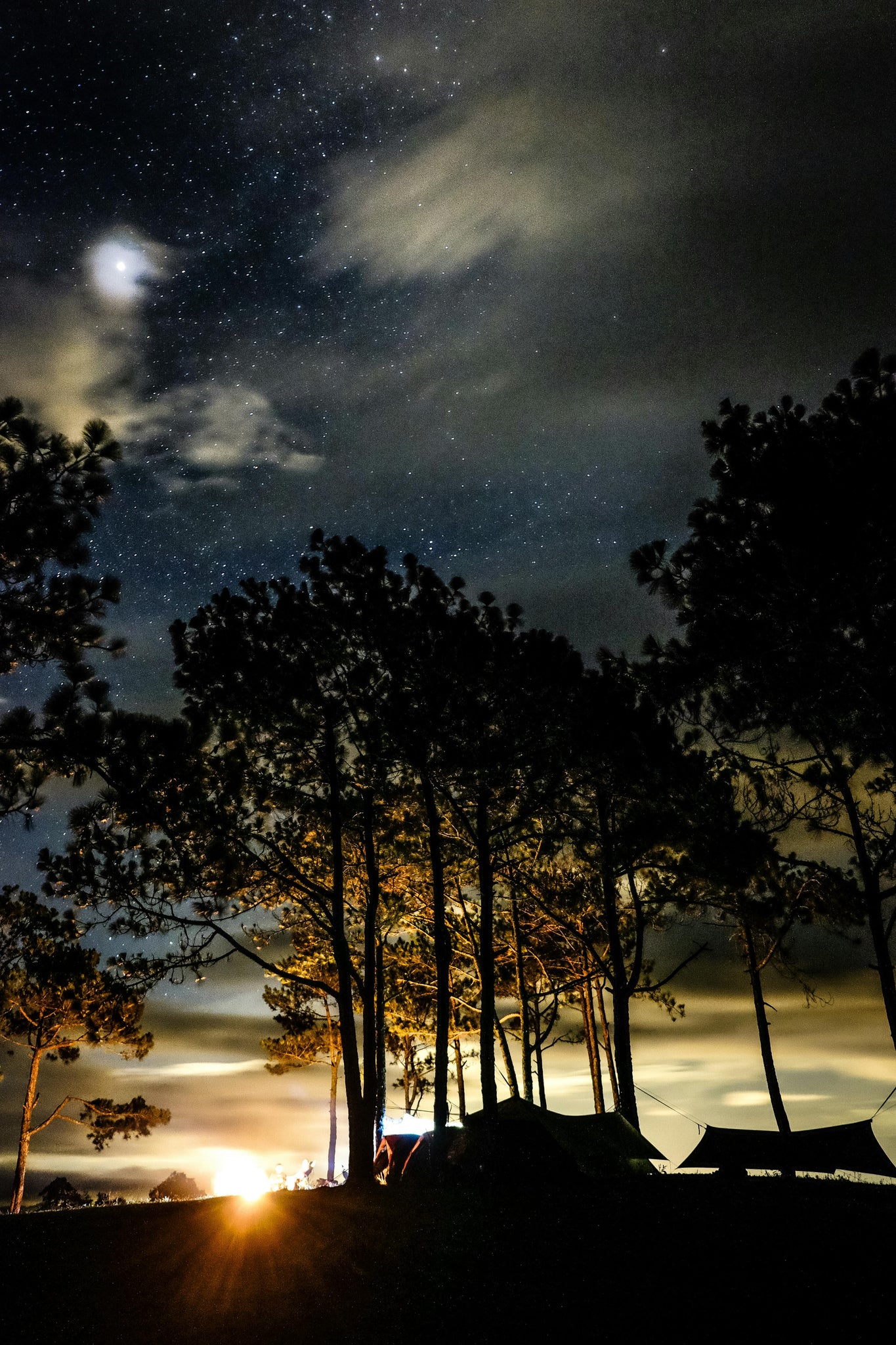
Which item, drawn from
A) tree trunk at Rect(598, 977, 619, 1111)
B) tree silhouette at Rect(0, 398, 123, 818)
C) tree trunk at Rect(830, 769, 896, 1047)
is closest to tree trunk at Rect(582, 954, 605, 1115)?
tree trunk at Rect(598, 977, 619, 1111)

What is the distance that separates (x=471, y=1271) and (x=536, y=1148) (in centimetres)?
736

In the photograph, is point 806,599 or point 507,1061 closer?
point 806,599

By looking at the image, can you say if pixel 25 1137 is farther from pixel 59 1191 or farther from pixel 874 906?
pixel 874 906

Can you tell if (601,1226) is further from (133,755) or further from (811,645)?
(133,755)

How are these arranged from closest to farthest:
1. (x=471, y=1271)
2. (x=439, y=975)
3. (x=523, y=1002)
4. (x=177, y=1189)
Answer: (x=471, y=1271) < (x=439, y=975) < (x=523, y=1002) < (x=177, y=1189)

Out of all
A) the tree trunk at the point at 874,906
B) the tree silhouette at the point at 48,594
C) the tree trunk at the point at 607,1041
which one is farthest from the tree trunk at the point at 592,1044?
the tree silhouette at the point at 48,594

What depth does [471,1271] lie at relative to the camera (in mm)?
10609

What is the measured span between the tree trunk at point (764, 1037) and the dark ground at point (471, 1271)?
673cm

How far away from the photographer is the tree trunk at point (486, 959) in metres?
18.5

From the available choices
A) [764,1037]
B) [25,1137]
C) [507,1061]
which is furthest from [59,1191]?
[764,1037]

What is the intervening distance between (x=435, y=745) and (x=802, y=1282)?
491 inches

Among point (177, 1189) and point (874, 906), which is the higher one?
point (874, 906)

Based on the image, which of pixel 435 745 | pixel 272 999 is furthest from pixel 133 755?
pixel 272 999

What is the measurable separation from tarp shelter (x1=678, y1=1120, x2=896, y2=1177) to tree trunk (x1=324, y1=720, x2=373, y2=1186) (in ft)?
26.5
